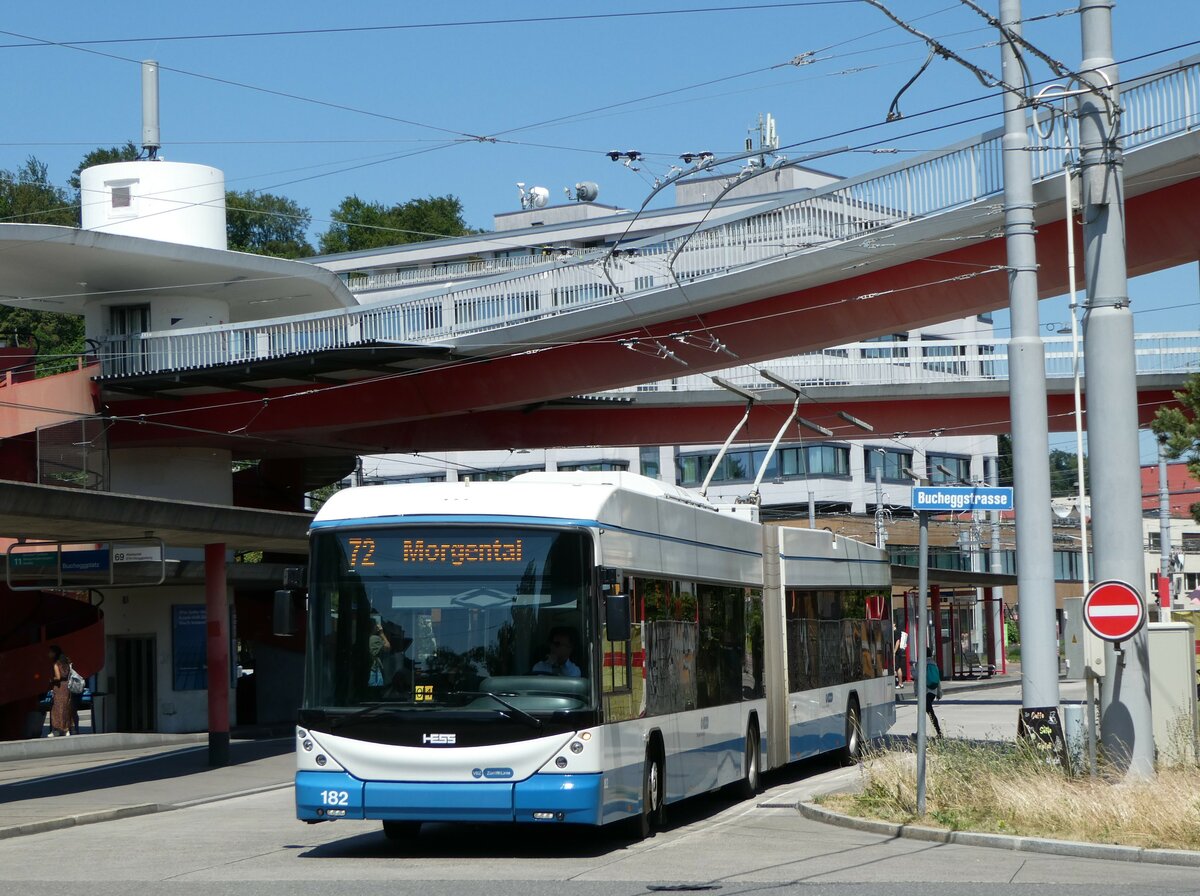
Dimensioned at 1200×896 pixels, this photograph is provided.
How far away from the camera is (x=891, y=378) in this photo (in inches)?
1638

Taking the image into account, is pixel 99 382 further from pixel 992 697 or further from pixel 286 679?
pixel 992 697

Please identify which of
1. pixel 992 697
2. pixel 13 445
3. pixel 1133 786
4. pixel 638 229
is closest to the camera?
pixel 1133 786

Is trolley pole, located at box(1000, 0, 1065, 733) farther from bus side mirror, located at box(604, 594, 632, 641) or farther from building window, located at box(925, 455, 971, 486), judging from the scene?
building window, located at box(925, 455, 971, 486)

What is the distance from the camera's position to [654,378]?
36.1 metres

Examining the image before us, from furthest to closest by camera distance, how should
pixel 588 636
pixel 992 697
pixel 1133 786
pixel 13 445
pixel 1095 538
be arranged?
pixel 992 697 → pixel 13 445 → pixel 1095 538 → pixel 1133 786 → pixel 588 636

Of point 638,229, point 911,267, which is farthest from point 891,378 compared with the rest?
point 638,229

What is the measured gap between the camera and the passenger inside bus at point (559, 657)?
13.1m

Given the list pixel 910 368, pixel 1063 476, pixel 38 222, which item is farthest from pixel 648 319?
pixel 1063 476

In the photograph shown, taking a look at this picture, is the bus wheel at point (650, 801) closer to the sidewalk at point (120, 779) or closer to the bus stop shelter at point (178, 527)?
the sidewalk at point (120, 779)

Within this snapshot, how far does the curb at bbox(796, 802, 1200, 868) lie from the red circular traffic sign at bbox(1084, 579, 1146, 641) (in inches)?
90.2

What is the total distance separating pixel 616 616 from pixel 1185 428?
55.4 ft

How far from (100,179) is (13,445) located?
28.9 feet

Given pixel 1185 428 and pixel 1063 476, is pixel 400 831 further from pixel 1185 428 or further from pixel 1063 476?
pixel 1063 476

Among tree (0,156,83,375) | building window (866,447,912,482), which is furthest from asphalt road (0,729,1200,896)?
building window (866,447,912,482)
